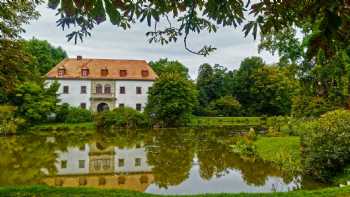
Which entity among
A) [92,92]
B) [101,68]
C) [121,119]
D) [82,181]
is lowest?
[82,181]

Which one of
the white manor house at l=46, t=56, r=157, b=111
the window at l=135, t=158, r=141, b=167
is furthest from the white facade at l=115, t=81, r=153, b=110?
the window at l=135, t=158, r=141, b=167

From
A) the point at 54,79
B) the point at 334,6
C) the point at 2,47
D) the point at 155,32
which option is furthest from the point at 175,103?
the point at 334,6

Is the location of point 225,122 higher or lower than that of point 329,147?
higher

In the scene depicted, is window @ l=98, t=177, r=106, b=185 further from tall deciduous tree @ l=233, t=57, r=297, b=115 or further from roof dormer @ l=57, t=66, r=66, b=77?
tall deciduous tree @ l=233, t=57, r=297, b=115

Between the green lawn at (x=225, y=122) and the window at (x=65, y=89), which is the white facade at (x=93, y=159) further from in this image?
the window at (x=65, y=89)

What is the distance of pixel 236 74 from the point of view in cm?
5372

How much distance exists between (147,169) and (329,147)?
253 inches

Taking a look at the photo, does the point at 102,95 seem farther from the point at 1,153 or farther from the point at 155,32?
the point at 155,32

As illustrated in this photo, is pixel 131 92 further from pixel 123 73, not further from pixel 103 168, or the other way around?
pixel 103 168

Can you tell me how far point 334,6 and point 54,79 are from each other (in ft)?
139

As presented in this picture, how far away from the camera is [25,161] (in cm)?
1623

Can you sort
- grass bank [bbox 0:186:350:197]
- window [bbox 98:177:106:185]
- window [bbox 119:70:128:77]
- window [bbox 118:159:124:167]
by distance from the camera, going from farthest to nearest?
window [bbox 119:70:128:77]
window [bbox 118:159:124:167]
window [bbox 98:177:106:185]
grass bank [bbox 0:186:350:197]

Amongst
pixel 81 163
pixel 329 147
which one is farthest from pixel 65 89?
pixel 329 147

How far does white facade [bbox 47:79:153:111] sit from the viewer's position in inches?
1693
